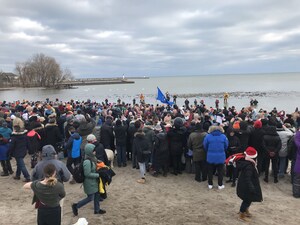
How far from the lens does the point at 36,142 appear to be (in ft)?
29.5

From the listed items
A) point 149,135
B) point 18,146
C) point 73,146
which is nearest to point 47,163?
point 73,146

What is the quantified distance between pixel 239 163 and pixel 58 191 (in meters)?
3.71

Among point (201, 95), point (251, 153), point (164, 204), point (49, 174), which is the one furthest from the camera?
point (201, 95)

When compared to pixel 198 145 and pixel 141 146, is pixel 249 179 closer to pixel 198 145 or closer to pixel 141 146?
pixel 198 145

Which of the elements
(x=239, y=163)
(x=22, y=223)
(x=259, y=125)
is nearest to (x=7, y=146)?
(x=22, y=223)

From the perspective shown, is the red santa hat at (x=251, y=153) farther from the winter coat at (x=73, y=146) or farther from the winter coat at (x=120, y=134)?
the winter coat at (x=73, y=146)

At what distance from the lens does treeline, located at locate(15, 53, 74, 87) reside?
357 feet

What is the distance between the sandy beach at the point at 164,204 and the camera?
5.98 m

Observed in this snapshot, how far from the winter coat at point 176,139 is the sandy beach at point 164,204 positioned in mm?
901

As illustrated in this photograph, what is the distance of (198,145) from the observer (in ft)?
26.1

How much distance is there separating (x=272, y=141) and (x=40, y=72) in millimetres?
113728

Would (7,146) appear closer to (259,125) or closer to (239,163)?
(239,163)

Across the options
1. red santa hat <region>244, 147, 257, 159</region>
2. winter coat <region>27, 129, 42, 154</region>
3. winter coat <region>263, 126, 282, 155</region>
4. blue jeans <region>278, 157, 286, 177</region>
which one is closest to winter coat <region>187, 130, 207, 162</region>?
winter coat <region>263, 126, 282, 155</region>

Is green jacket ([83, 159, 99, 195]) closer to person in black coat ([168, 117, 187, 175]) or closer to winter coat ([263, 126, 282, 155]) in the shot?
person in black coat ([168, 117, 187, 175])
